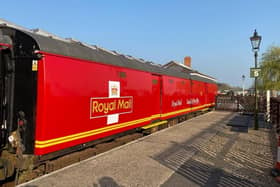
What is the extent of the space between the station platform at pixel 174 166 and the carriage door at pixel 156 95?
5.56 feet

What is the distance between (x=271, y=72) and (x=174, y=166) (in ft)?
63.7

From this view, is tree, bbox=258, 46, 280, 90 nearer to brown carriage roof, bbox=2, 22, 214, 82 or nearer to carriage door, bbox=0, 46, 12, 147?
brown carriage roof, bbox=2, 22, 214, 82

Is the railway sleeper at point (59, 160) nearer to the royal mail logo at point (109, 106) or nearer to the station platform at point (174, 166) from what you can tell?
the station platform at point (174, 166)

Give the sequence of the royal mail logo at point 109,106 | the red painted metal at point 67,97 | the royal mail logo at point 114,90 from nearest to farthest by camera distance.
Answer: the red painted metal at point 67,97
the royal mail logo at point 109,106
the royal mail logo at point 114,90

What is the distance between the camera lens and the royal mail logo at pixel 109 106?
17.8 ft

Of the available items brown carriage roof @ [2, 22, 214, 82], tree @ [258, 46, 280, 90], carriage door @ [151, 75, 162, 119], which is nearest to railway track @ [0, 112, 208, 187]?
carriage door @ [151, 75, 162, 119]

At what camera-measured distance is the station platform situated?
4.34 m

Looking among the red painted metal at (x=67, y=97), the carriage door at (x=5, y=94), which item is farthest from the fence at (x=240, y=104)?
the carriage door at (x=5, y=94)

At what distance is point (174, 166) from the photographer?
5.26 metres

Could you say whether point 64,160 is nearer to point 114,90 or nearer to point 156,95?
point 114,90

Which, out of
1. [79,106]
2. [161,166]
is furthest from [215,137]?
[79,106]

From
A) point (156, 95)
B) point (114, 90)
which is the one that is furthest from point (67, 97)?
point (156, 95)

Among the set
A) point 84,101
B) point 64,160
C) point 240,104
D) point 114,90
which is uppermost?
point 114,90

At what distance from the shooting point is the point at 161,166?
5.25m
